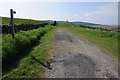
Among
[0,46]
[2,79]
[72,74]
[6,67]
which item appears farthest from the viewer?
[0,46]

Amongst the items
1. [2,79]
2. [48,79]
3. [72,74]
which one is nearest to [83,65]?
[72,74]

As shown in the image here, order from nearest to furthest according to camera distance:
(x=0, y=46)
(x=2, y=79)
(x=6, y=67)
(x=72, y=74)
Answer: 1. (x=2, y=79)
2. (x=72, y=74)
3. (x=6, y=67)
4. (x=0, y=46)

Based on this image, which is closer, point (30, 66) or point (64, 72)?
point (64, 72)

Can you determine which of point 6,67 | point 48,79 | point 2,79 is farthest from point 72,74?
point 6,67

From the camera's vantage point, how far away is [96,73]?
4.70 meters

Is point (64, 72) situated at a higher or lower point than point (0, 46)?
lower

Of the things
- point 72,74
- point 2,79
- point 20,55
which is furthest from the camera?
point 20,55

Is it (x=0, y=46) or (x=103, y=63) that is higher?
(x=0, y=46)

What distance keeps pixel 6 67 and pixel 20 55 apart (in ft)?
5.42

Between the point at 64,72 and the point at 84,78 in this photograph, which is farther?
the point at 64,72

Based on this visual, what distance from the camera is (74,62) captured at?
5.80 metres

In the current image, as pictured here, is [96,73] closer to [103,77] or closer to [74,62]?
[103,77]

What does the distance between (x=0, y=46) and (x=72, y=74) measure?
12.4ft

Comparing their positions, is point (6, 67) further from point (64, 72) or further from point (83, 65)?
point (83, 65)
